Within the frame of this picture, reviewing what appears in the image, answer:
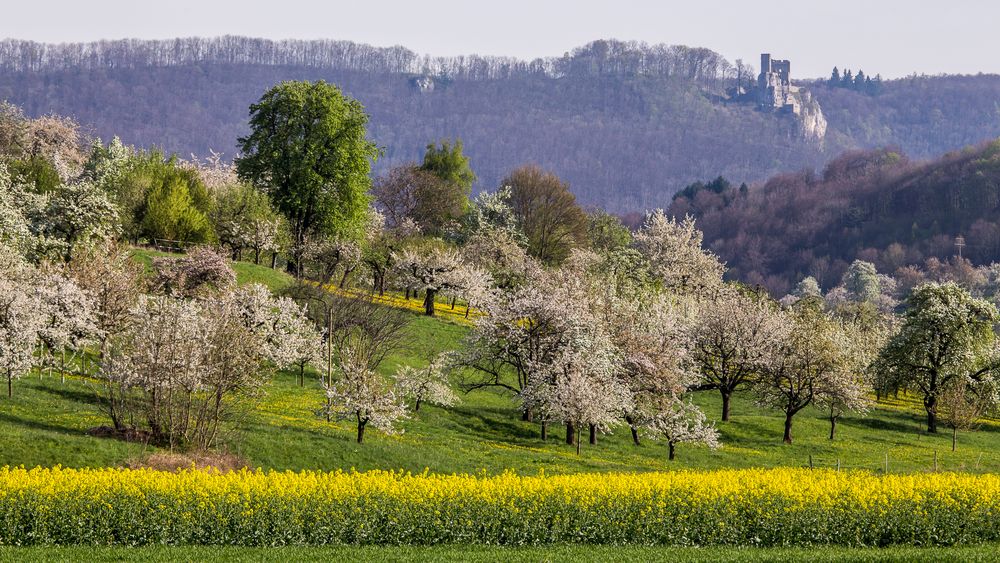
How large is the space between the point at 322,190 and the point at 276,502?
5599 cm

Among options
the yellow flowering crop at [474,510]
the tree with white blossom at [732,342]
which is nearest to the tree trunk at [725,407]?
the tree with white blossom at [732,342]

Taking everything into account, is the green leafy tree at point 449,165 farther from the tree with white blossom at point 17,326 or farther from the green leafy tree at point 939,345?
the tree with white blossom at point 17,326

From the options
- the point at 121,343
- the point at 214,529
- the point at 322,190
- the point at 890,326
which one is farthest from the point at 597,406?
the point at 890,326

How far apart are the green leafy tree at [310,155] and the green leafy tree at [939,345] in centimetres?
4367

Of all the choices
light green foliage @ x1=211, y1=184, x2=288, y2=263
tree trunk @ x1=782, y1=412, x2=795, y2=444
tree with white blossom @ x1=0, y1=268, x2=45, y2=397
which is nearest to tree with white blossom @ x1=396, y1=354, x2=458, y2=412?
tree with white blossom @ x1=0, y1=268, x2=45, y2=397

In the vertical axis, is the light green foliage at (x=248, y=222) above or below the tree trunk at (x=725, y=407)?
above

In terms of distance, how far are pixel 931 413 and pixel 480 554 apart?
5150 centimetres

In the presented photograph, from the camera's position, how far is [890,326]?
118688 mm

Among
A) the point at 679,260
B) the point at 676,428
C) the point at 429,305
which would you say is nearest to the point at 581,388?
the point at 676,428

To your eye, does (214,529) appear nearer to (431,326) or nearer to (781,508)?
(781,508)

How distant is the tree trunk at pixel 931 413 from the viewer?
6681cm

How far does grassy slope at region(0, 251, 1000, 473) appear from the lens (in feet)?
125

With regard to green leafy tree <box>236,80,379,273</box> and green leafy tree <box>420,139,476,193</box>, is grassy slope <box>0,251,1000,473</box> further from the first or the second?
green leafy tree <box>420,139,476,193</box>

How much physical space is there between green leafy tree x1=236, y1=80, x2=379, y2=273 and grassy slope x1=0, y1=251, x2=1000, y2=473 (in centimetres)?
1139
